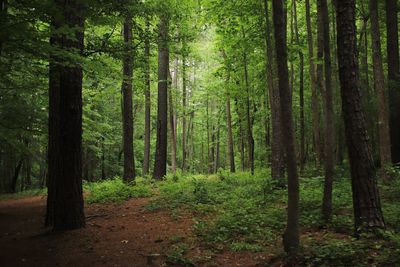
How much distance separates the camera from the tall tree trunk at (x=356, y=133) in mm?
6094

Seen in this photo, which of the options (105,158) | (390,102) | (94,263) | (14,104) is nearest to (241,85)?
(390,102)

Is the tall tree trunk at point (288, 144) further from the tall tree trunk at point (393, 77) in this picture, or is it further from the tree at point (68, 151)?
the tall tree trunk at point (393, 77)

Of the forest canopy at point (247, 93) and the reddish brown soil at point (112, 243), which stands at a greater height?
the forest canopy at point (247, 93)

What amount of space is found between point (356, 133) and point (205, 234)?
3988mm

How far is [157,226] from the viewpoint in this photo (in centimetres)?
894

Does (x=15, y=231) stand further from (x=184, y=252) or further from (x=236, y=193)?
(x=236, y=193)

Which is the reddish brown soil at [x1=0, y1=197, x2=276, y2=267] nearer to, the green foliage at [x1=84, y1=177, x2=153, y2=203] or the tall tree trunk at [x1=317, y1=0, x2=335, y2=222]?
the green foliage at [x1=84, y1=177, x2=153, y2=203]

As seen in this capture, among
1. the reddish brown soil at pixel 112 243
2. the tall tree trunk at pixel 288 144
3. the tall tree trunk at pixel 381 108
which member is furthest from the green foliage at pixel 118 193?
the tall tree trunk at pixel 381 108

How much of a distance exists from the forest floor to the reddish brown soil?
20 mm

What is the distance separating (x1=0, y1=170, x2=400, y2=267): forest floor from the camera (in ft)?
18.8

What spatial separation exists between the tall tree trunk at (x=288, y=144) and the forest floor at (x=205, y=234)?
0.98ft

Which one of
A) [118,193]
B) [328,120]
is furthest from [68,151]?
[328,120]

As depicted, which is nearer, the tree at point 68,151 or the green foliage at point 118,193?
the tree at point 68,151

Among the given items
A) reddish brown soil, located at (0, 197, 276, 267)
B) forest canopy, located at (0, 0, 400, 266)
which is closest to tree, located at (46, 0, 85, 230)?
forest canopy, located at (0, 0, 400, 266)
